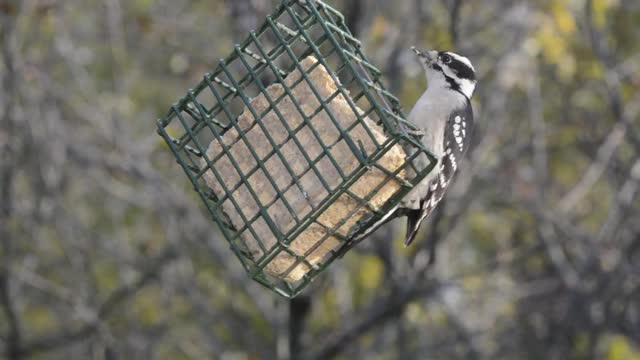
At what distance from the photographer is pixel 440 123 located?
544 cm

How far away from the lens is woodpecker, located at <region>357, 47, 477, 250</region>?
5.27m

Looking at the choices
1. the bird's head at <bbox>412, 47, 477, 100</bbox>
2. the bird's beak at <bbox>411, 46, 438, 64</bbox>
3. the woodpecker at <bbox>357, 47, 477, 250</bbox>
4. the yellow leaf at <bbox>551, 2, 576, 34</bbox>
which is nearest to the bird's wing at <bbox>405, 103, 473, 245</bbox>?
the woodpecker at <bbox>357, 47, 477, 250</bbox>

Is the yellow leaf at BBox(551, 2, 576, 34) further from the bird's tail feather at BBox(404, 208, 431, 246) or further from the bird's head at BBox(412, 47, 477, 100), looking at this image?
the bird's tail feather at BBox(404, 208, 431, 246)

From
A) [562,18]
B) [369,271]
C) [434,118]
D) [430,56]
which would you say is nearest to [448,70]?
[430,56]

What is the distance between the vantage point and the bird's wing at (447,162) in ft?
17.2

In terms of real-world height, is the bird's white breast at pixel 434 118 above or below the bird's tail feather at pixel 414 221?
above

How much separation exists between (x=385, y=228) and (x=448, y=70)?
2.01 metres

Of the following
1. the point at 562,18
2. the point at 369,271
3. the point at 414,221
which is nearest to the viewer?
the point at 414,221

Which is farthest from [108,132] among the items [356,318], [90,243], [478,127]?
[478,127]

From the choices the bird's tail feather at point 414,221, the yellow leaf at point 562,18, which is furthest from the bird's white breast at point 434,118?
the yellow leaf at point 562,18

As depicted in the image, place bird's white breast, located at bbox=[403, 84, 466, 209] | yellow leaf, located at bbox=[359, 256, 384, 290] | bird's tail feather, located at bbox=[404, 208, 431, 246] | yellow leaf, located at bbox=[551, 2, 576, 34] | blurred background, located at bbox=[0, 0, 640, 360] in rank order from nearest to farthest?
bird's tail feather, located at bbox=[404, 208, 431, 246]
bird's white breast, located at bbox=[403, 84, 466, 209]
blurred background, located at bbox=[0, 0, 640, 360]
yellow leaf, located at bbox=[551, 2, 576, 34]
yellow leaf, located at bbox=[359, 256, 384, 290]

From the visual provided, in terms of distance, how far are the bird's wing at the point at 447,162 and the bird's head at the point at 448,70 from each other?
5.4 inches

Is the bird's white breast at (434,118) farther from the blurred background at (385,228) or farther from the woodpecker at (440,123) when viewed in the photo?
the blurred background at (385,228)

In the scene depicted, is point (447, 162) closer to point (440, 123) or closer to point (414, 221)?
point (440, 123)
